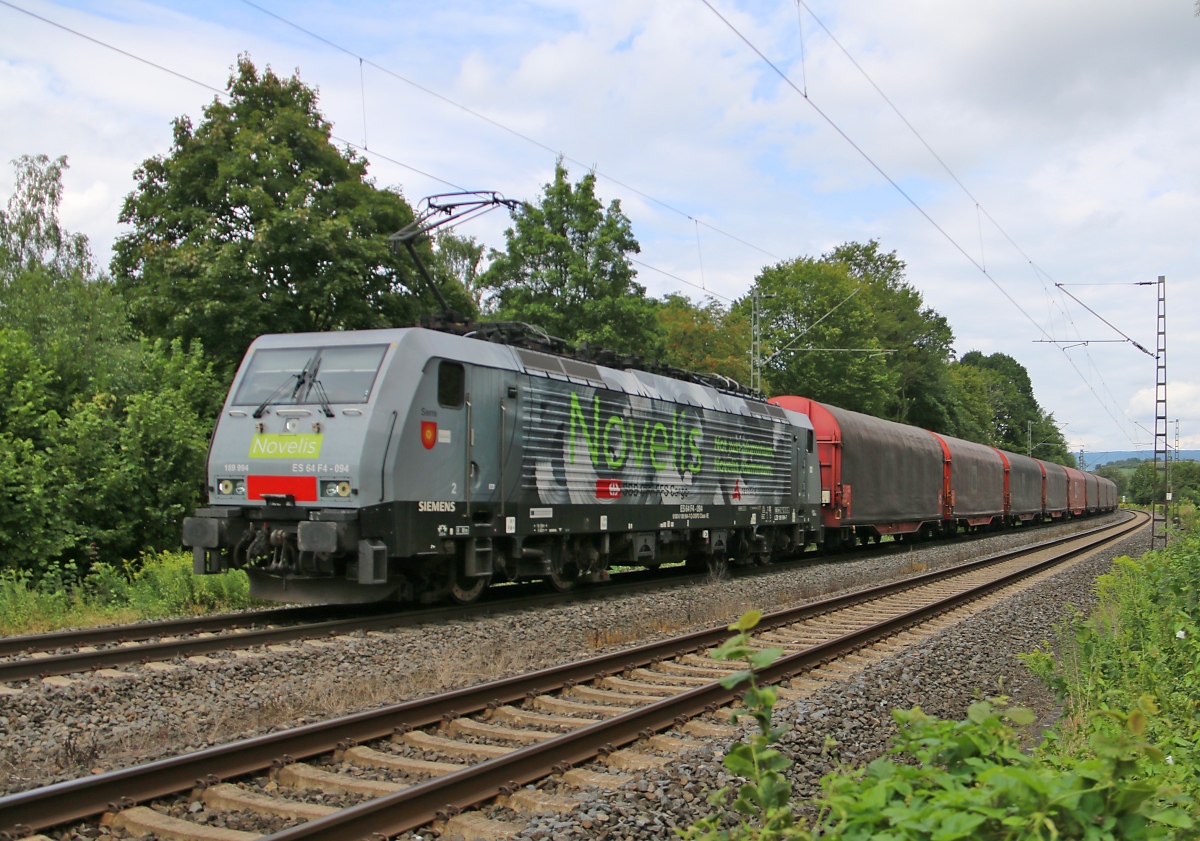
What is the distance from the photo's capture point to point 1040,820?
2.40 meters

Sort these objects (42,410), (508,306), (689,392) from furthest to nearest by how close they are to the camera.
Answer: (508,306), (689,392), (42,410)

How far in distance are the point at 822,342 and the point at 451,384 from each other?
4165 cm

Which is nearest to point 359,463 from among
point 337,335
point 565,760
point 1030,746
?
point 337,335

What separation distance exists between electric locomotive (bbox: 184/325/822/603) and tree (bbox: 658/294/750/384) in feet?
89.1

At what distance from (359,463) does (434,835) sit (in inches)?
231

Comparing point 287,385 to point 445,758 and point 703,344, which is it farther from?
point 703,344

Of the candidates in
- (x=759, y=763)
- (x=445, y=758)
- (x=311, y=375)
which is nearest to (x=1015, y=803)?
(x=759, y=763)

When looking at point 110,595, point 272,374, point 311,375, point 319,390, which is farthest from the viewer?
point 110,595

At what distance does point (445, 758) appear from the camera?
5.91m

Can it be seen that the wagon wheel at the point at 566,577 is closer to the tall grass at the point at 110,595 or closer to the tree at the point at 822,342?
the tall grass at the point at 110,595

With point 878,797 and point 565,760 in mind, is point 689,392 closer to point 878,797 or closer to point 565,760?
point 565,760

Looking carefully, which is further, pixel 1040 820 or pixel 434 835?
pixel 434 835

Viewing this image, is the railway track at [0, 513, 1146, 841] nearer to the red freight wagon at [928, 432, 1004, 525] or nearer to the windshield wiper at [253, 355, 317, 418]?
the windshield wiper at [253, 355, 317, 418]

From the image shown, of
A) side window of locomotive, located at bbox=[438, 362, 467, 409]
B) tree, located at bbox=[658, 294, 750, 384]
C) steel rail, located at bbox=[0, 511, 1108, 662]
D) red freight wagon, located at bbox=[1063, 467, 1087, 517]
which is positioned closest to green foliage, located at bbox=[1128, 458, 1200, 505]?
red freight wagon, located at bbox=[1063, 467, 1087, 517]
